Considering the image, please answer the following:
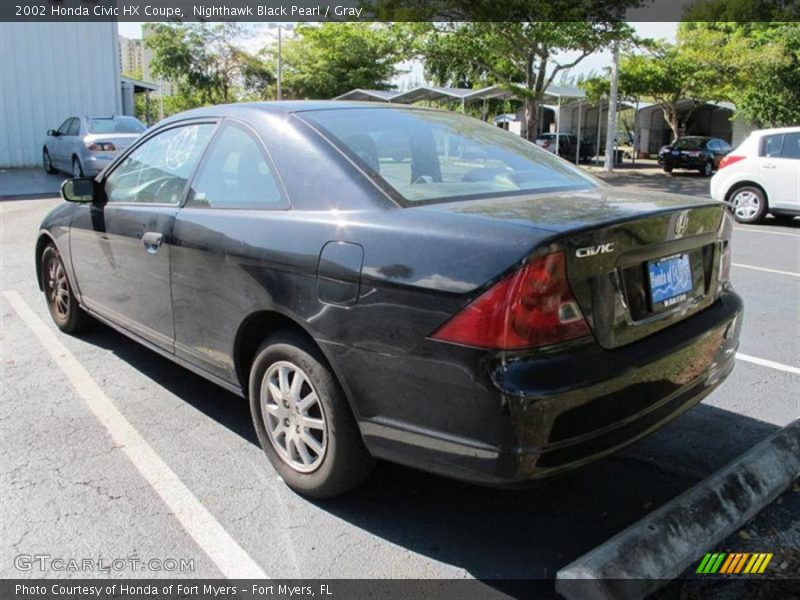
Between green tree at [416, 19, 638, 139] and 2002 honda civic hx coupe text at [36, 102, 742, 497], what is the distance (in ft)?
53.1

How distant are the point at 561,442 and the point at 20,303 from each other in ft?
17.5

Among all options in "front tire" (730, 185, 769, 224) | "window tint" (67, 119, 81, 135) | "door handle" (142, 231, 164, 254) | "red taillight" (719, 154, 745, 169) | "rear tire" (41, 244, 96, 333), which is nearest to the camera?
"door handle" (142, 231, 164, 254)

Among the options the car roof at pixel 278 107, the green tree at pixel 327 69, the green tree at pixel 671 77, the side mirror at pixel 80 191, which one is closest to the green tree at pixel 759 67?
the green tree at pixel 671 77

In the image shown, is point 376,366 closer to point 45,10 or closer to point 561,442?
point 561,442

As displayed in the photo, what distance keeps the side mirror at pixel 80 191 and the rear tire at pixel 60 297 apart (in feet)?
2.59

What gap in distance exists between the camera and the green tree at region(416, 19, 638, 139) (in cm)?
1847

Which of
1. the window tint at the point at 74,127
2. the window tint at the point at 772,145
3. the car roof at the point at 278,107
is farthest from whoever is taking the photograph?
the window tint at the point at 74,127

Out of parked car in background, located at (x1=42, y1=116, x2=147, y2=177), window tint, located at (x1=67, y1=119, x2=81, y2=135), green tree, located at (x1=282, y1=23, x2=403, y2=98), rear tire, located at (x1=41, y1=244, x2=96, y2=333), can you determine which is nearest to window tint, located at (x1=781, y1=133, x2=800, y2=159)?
rear tire, located at (x1=41, y1=244, x2=96, y2=333)

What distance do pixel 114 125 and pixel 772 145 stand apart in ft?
41.8

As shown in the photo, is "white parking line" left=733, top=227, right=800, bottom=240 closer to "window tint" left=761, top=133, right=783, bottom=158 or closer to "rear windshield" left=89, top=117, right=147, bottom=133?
"window tint" left=761, top=133, right=783, bottom=158

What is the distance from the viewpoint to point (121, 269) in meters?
4.00

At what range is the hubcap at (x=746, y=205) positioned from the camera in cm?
1209

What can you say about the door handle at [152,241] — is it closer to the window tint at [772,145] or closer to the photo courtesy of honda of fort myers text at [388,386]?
the photo courtesy of honda of fort myers text at [388,386]

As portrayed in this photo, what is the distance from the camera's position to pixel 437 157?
3.25m
